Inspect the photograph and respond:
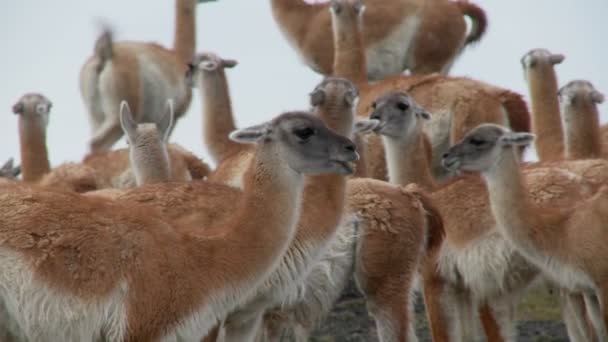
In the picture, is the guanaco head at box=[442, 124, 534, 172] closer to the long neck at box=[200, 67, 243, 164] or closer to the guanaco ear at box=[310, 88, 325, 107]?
the guanaco ear at box=[310, 88, 325, 107]

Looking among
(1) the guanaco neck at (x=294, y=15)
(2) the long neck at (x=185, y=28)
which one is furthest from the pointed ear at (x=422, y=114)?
(2) the long neck at (x=185, y=28)

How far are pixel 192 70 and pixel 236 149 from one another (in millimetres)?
1450

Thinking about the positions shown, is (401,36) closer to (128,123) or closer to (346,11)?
(346,11)

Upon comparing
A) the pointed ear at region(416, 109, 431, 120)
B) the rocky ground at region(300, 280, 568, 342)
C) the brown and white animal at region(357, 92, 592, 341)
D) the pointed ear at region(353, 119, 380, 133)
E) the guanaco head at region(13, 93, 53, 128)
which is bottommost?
the rocky ground at region(300, 280, 568, 342)

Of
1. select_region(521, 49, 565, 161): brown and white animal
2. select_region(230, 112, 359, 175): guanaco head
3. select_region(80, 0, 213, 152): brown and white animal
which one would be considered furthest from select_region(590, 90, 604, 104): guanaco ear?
select_region(80, 0, 213, 152): brown and white animal

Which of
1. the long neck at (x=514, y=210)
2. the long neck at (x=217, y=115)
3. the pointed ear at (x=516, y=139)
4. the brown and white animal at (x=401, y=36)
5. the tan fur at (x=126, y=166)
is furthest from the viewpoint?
the brown and white animal at (x=401, y=36)

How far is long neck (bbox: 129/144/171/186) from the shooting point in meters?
10.2

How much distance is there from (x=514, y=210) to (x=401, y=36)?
589cm

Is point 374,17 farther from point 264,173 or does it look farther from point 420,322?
point 264,173

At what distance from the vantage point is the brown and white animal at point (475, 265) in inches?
354

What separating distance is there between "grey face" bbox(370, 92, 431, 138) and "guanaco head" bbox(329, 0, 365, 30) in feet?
8.90

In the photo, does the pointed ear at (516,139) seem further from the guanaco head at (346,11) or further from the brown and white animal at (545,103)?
the guanaco head at (346,11)

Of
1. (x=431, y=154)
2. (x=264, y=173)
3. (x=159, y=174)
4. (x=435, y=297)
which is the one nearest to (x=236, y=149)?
(x=159, y=174)

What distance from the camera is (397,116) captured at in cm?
1002
